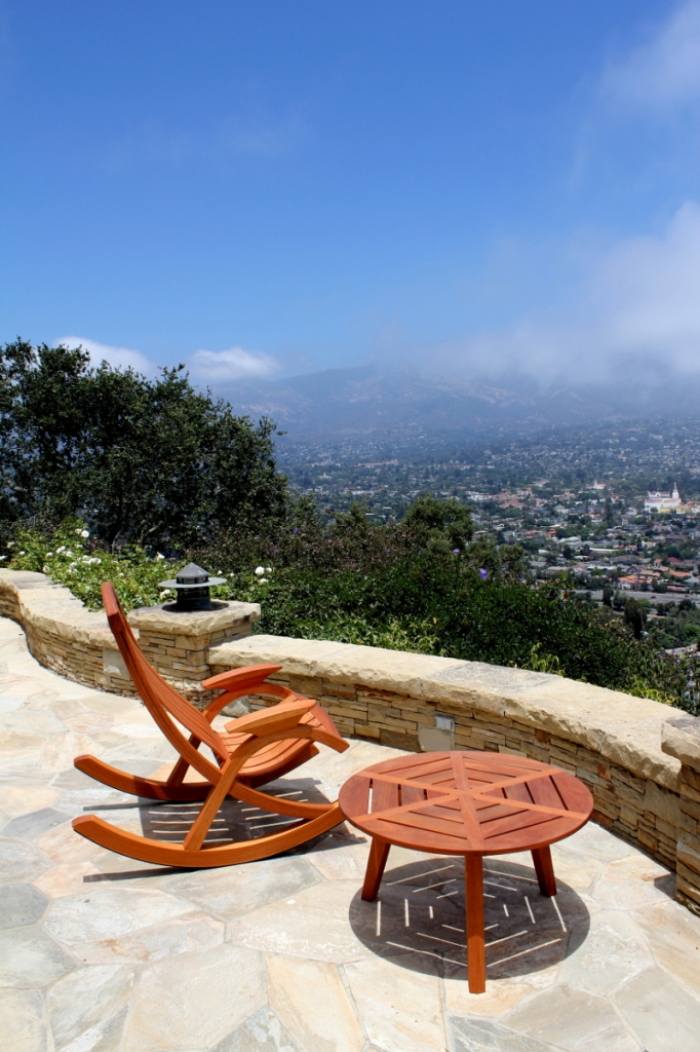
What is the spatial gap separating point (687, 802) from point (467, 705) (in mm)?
1502

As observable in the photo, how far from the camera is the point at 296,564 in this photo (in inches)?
326

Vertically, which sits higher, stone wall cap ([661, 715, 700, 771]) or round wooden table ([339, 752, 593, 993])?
stone wall cap ([661, 715, 700, 771])

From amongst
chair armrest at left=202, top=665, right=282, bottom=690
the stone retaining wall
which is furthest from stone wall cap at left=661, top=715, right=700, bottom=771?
chair armrest at left=202, top=665, right=282, bottom=690

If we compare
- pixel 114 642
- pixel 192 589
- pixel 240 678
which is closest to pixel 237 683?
pixel 240 678

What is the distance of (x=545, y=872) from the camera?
3.15m

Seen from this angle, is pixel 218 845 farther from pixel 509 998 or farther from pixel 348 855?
pixel 509 998

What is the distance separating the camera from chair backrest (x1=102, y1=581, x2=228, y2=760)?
3.17 m

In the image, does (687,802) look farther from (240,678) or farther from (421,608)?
(421,608)

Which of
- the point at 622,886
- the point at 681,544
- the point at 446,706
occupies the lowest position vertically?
the point at 681,544

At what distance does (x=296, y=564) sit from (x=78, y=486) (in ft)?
27.3

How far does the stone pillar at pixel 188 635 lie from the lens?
17.7 ft

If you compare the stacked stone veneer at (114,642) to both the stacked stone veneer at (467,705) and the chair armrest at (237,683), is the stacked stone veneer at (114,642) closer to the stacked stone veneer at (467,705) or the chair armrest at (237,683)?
the stacked stone veneer at (467,705)

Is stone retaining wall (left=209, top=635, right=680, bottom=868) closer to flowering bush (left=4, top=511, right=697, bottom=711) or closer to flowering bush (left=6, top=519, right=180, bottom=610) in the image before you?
flowering bush (left=4, top=511, right=697, bottom=711)

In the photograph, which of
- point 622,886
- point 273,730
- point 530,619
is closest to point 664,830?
point 622,886
